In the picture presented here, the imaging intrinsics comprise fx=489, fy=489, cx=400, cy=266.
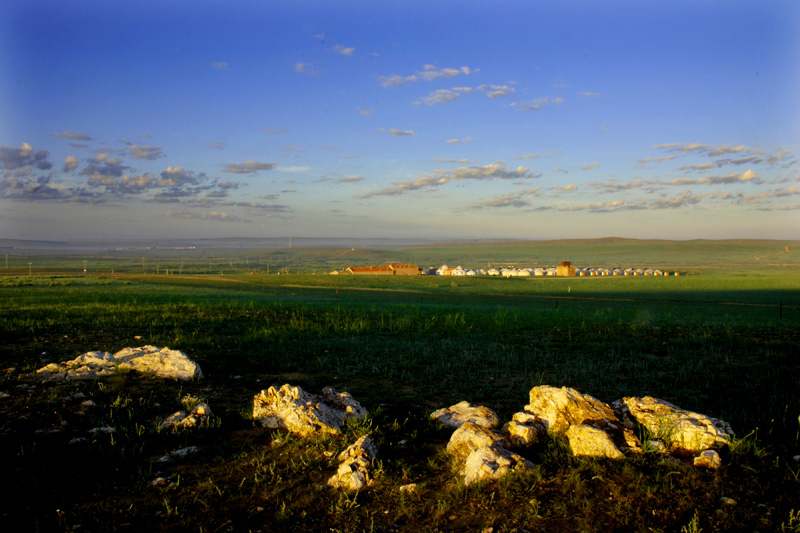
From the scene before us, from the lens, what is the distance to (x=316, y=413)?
249 inches

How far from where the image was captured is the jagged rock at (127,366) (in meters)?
8.61

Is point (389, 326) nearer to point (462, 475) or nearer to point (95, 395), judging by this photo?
point (95, 395)

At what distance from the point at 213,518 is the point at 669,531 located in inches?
153

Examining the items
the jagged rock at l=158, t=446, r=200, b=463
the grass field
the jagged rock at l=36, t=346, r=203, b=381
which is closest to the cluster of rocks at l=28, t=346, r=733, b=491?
the grass field

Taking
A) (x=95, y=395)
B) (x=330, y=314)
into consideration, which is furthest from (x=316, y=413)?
(x=330, y=314)

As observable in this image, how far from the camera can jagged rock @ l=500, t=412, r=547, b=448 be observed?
18.4 ft

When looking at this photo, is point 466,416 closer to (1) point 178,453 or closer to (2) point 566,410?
(2) point 566,410

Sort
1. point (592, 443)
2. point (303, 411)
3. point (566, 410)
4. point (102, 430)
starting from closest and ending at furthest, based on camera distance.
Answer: point (592, 443) → point (566, 410) → point (102, 430) → point (303, 411)

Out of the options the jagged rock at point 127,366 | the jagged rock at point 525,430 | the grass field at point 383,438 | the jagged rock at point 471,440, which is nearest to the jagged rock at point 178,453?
the grass field at point 383,438

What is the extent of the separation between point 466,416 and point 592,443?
171 cm

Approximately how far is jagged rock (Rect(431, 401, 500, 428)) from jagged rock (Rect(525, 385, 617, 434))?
1.83 feet

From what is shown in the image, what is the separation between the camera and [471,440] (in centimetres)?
548

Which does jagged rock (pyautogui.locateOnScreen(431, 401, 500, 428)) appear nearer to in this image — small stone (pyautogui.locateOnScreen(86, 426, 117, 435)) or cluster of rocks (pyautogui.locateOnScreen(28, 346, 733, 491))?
cluster of rocks (pyautogui.locateOnScreen(28, 346, 733, 491))

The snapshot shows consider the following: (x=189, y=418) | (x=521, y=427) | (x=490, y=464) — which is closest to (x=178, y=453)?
(x=189, y=418)
